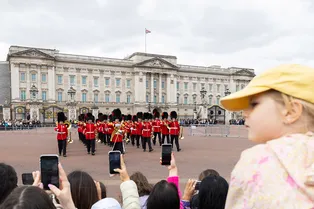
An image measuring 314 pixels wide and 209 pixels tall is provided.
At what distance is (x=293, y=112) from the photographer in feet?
3.62

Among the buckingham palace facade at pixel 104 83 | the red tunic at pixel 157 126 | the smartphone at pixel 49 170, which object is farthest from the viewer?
the buckingham palace facade at pixel 104 83

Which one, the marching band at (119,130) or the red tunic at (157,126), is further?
the red tunic at (157,126)

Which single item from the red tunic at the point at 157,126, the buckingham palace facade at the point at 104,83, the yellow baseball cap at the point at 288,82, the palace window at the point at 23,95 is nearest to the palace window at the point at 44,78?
the buckingham palace facade at the point at 104,83

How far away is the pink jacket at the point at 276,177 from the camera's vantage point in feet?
2.96

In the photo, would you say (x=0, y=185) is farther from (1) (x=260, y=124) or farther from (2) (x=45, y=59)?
(2) (x=45, y=59)

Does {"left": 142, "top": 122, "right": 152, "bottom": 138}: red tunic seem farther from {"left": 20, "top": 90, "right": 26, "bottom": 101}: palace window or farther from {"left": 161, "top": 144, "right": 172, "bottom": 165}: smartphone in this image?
{"left": 20, "top": 90, "right": 26, "bottom": 101}: palace window

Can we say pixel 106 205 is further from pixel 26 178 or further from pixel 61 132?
pixel 61 132

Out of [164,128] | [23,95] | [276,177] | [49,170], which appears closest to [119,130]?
[164,128]

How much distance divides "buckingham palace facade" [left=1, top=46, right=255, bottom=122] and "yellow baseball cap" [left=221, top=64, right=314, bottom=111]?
47.5m

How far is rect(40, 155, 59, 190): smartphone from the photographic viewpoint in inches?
94.9

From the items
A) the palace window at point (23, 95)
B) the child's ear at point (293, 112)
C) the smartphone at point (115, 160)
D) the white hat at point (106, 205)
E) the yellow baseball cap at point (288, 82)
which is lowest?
the white hat at point (106, 205)

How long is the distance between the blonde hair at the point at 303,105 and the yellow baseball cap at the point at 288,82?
0.8 inches

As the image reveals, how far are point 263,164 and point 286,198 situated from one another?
125 millimetres

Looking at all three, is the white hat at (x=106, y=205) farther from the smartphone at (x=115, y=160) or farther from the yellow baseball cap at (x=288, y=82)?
the yellow baseball cap at (x=288, y=82)
